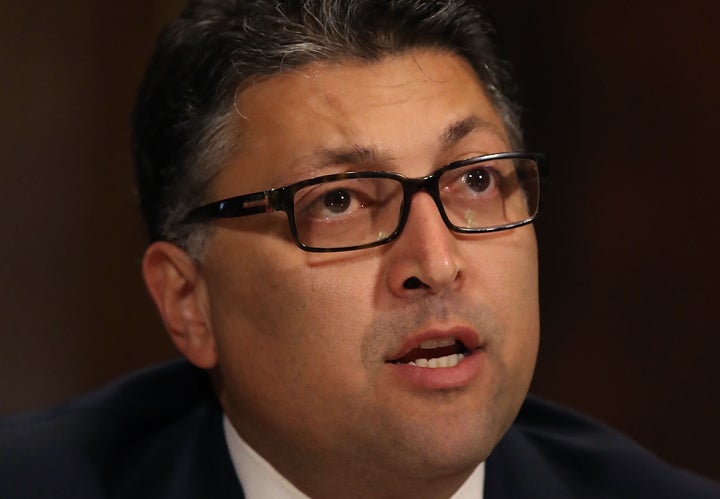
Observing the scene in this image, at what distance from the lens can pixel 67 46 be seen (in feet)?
6.66

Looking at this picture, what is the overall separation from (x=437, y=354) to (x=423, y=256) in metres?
0.15

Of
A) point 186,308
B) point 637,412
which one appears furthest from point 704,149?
point 186,308

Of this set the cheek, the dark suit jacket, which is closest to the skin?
the cheek

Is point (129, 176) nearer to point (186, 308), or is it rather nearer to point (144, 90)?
point (144, 90)

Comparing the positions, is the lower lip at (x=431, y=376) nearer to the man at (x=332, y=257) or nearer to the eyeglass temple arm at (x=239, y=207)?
the man at (x=332, y=257)

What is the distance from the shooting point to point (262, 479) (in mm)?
1487

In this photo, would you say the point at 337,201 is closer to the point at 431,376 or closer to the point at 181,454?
the point at 431,376

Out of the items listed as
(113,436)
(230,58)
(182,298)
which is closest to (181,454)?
(113,436)

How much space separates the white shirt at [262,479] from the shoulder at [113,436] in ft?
0.15

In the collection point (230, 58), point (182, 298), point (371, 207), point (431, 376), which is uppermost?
point (230, 58)

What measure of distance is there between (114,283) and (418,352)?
45.6 inches

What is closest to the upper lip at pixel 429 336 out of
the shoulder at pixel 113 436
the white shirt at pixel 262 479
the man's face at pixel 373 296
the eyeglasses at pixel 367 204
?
the man's face at pixel 373 296

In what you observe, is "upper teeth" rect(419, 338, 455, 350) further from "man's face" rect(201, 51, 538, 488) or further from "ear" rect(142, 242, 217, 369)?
"ear" rect(142, 242, 217, 369)

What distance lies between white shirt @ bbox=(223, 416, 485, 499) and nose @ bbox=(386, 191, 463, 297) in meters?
0.42
